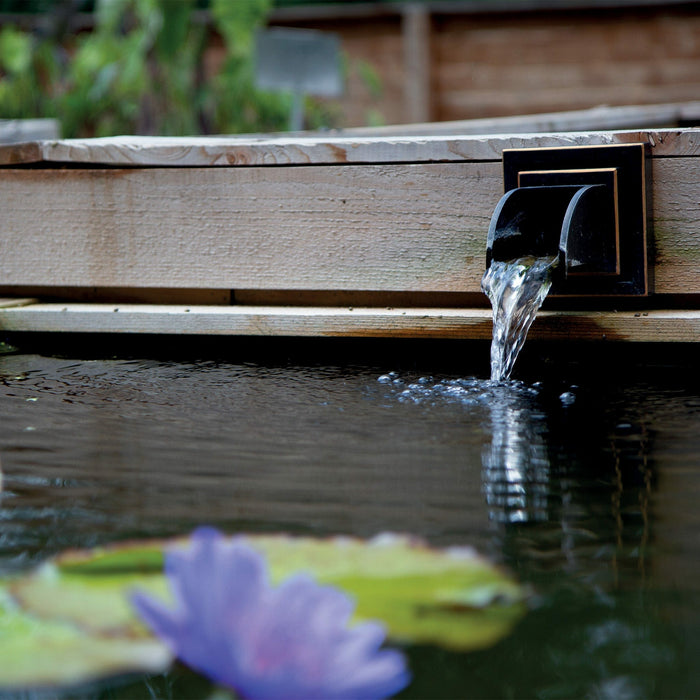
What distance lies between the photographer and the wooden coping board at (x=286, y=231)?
1483 millimetres

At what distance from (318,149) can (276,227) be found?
0.17 meters

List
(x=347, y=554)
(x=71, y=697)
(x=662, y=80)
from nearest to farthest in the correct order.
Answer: (x=71, y=697) → (x=347, y=554) → (x=662, y=80)

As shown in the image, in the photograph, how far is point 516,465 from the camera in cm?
97

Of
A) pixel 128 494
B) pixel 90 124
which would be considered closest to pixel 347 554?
pixel 128 494

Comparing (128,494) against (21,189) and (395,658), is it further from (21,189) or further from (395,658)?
(21,189)

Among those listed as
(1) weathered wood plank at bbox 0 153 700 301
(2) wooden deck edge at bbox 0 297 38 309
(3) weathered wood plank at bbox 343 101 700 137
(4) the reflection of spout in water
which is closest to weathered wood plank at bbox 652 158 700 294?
(1) weathered wood plank at bbox 0 153 700 301

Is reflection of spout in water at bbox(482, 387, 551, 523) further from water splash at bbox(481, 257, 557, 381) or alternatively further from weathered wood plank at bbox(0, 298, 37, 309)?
weathered wood plank at bbox(0, 298, 37, 309)

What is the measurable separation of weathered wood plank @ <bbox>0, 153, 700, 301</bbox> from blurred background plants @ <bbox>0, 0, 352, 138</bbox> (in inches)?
215

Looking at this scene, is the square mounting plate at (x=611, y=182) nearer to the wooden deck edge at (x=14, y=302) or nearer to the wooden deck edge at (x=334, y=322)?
the wooden deck edge at (x=334, y=322)

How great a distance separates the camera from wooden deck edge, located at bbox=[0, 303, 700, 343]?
1473 mm

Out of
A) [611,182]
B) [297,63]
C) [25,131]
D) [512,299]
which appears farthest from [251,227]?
[297,63]

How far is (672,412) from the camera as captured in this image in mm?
1196

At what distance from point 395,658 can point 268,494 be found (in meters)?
0.37

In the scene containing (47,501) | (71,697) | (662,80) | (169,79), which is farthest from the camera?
(169,79)
